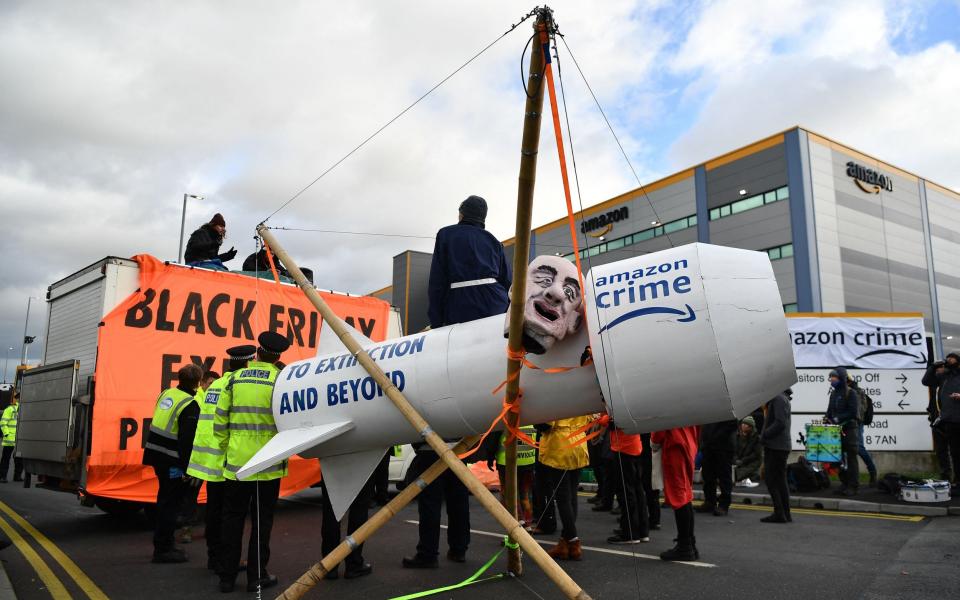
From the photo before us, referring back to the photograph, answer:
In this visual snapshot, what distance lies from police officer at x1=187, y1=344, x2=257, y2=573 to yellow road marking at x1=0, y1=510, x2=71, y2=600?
109cm

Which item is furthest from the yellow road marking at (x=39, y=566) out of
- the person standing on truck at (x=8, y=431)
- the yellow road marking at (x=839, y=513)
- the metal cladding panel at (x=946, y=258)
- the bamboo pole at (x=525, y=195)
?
the metal cladding panel at (x=946, y=258)

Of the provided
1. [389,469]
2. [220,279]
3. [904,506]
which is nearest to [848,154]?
[904,506]

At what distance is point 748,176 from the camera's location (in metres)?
30.0

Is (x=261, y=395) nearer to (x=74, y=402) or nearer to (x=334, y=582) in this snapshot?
(x=334, y=582)

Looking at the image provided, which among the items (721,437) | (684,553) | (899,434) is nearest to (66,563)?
(684,553)

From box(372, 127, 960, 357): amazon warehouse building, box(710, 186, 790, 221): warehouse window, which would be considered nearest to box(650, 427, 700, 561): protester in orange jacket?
box(372, 127, 960, 357): amazon warehouse building

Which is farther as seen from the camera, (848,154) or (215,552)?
(848,154)

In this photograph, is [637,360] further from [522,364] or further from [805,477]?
[805,477]

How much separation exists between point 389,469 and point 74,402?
4673 mm

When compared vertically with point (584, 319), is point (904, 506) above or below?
below

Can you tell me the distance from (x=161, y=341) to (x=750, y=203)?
92.0ft

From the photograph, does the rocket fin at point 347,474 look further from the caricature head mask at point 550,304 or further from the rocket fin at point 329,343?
the caricature head mask at point 550,304

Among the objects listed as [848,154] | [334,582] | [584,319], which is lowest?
[334,582]

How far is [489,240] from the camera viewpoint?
→ 15.8 ft
